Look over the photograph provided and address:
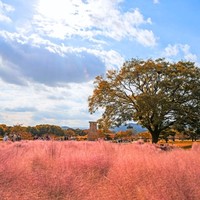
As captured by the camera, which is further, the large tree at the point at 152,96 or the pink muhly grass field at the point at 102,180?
the large tree at the point at 152,96

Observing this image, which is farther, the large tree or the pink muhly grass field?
the large tree

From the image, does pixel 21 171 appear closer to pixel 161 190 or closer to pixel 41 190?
pixel 41 190

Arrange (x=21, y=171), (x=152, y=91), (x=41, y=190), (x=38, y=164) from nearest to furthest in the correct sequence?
(x=41, y=190) < (x=21, y=171) < (x=38, y=164) < (x=152, y=91)

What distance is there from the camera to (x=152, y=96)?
38.0 metres

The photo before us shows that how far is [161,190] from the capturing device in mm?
6559

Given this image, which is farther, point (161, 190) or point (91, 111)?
point (91, 111)

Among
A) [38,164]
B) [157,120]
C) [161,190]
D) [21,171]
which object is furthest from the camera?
[157,120]

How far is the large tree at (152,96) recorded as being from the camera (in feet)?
128

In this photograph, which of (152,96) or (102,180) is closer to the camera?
(102,180)

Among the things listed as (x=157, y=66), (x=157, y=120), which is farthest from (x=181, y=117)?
(x=157, y=66)

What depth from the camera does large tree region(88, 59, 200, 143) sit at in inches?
1531

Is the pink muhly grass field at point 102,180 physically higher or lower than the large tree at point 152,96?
lower

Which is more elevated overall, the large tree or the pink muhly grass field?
the large tree

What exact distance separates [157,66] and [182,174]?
114 ft
